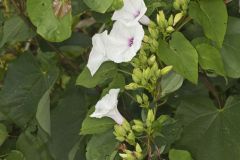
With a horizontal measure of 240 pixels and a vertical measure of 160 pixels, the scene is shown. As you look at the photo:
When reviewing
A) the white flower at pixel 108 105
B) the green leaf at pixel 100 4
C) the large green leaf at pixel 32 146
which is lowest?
the large green leaf at pixel 32 146

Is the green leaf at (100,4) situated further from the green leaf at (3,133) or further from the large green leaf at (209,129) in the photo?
the green leaf at (3,133)

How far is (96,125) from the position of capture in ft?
4.65

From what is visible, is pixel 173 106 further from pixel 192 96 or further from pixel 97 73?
pixel 97 73

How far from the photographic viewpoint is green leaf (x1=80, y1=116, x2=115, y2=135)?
55.4 inches

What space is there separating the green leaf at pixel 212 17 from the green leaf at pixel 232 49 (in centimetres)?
11

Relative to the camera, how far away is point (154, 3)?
1.40m

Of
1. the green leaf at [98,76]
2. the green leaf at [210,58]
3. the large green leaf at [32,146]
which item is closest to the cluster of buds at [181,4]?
the green leaf at [210,58]

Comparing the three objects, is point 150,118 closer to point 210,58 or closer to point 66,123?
point 210,58

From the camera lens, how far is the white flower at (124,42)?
4.19 ft

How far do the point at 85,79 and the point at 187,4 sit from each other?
13.2 inches

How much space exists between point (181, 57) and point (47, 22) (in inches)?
13.4

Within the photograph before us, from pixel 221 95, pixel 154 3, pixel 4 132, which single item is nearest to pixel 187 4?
→ pixel 154 3

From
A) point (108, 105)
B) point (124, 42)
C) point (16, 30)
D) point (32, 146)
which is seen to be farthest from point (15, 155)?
point (124, 42)

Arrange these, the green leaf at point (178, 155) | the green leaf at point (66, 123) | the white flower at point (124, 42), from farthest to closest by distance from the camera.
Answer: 1. the green leaf at point (66, 123)
2. the green leaf at point (178, 155)
3. the white flower at point (124, 42)
